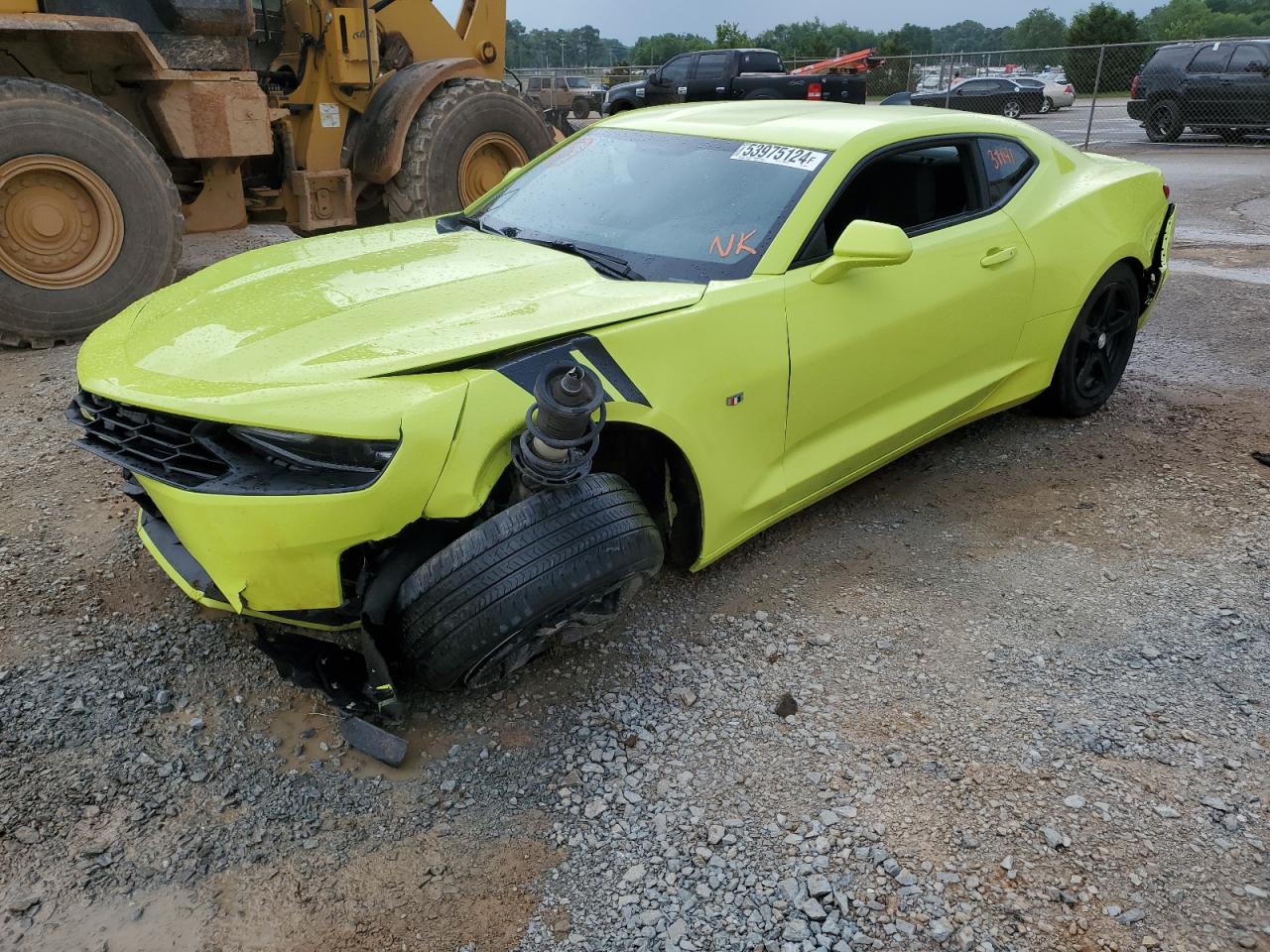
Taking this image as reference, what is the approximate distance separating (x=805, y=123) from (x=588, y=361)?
1.64 metres

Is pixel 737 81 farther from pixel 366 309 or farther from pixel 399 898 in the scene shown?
pixel 399 898

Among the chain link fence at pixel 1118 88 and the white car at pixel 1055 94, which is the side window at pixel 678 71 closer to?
the chain link fence at pixel 1118 88

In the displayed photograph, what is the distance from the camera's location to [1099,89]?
75.5ft

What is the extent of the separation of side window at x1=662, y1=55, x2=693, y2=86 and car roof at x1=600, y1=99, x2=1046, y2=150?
674 inches

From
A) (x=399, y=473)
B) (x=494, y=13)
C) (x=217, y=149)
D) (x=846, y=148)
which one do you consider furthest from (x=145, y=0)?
(x=399, y=473)

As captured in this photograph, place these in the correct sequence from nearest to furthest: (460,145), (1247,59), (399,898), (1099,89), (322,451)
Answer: (399,898), (322,451), (460,145), (1247,59), (1099,89)

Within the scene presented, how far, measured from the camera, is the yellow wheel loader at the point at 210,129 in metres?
5.45

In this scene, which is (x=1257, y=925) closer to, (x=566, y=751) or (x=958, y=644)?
(x=958, y=644)

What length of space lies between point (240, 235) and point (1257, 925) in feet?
29.7

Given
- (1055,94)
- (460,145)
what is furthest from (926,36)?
(460,145)

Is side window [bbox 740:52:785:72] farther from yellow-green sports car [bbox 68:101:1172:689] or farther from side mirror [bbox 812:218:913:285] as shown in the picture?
side mirror [bbox 812:218:913:285]

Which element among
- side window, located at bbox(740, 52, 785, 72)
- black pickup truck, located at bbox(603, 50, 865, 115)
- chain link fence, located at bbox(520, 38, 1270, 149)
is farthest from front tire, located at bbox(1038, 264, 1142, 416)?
side window, located at bbox(740, 52, 785, 72)

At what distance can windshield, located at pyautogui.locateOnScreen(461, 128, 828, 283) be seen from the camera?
126 inches

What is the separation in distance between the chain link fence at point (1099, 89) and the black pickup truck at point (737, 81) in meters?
1.96
